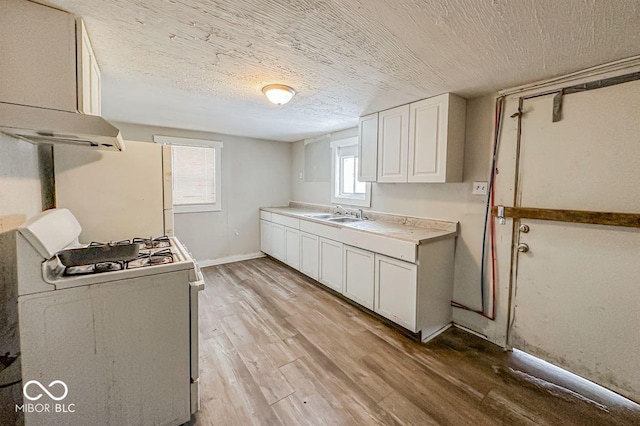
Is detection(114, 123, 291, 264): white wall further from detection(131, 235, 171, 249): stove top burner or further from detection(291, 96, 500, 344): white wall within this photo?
detection(291, 96, 500, 344): white wall

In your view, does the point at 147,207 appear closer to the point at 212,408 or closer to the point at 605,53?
the point at 212,408

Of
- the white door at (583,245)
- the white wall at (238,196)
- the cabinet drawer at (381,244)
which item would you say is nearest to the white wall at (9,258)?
the cabinet drawer at (381,244)

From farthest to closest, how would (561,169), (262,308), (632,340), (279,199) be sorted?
(279,199) < (262,308) < (561,169) < (632,340)

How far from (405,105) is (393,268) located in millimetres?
1590

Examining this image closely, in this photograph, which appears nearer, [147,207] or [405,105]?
[147,207]

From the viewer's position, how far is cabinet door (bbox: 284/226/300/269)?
12.4 ft

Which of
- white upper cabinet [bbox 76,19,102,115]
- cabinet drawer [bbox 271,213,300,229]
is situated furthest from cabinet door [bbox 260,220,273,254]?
white upper cabinet [bbox 76,19,102,115]

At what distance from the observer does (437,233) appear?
2.46 m

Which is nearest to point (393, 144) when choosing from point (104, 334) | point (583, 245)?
point (583, 245)

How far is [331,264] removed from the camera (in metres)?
3.16

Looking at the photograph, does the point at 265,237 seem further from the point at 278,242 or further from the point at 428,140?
the point at 428,140

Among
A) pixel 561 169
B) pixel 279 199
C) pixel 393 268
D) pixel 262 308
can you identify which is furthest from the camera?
pixel 279 199

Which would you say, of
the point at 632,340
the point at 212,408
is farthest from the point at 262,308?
the point at 632,340

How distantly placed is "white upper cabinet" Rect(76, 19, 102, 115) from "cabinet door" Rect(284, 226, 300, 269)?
2603mm
